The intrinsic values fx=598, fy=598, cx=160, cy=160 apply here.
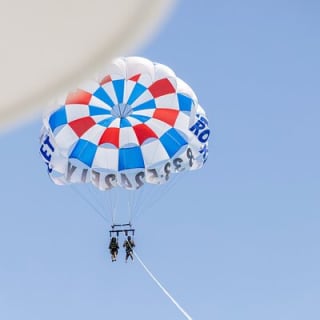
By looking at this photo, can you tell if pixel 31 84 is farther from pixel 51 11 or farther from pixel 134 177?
pixel 134 177

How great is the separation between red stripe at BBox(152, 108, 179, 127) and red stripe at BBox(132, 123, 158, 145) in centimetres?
29

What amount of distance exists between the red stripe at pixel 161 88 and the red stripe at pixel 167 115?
326 millimetres

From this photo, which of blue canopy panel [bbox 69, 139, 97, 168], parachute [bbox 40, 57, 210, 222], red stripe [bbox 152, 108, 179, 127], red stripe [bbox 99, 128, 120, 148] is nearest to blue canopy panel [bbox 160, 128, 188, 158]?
parachute [bbox 40, 57, 210, 222]

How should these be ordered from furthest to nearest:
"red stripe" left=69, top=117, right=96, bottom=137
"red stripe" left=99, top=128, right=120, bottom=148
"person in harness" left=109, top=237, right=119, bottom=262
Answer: "person in harness" left=109, top=237, right=119, bottom=262, "red stripe" left=99, top=128, right=120, bottom=148, "red stripe" left=69, top=117, right=96, bottom=137

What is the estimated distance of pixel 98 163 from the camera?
1172 centimetres

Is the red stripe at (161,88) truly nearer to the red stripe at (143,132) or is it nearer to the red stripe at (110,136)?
the red stripe at (143,132)

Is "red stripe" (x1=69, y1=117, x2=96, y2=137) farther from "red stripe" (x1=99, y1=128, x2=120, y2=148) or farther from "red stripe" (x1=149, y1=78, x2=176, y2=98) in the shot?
"red stripe" (x1=149, y1=78, x2=176, y2=98)

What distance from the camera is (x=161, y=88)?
11.8 metres

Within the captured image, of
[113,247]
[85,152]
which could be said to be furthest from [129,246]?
[85,152]

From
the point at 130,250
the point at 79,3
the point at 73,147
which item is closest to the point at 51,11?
the point at 79,3

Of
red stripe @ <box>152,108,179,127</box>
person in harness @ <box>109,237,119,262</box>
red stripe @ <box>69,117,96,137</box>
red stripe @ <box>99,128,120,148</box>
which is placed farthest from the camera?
person in harness @ <box>109,237,119,262</box>

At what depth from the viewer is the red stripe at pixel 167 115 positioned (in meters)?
11.6

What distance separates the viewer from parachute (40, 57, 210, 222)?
11617mm

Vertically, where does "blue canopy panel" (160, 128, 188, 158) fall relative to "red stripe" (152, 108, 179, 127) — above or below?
below
